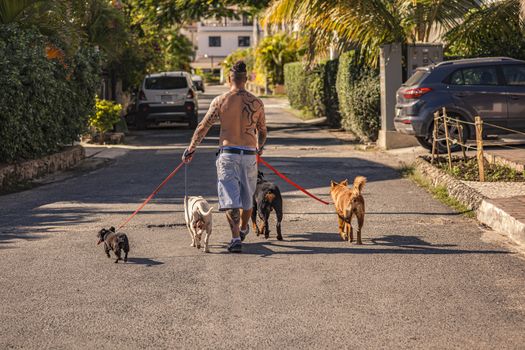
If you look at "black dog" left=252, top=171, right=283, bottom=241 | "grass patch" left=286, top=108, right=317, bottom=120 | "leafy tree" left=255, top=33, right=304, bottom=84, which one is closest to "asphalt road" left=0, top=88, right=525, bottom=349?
"black dog" left=252, top=171, right=283, bottom=241

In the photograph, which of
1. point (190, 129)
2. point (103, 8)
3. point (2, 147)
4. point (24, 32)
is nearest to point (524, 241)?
point (2, 147)

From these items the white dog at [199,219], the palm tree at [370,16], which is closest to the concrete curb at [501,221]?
the white dog at [199,219]

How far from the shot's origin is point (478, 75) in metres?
19.1

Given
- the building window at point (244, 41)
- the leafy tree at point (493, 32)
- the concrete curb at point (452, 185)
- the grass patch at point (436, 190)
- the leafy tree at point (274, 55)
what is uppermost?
the building window at point (244, 41)

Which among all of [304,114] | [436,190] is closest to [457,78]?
[436,190]

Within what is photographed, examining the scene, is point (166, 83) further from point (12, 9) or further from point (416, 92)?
point (416, 92)

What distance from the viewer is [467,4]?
892 inches

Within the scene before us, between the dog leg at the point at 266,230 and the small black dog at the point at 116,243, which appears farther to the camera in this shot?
the dog leg at the point at 266,230

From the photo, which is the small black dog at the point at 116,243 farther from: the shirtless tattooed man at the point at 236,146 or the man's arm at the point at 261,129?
the man's arm at the point at 261,129

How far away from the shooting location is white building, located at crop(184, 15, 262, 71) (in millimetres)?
121500

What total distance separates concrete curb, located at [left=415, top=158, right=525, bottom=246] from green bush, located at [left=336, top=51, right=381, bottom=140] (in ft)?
24.5

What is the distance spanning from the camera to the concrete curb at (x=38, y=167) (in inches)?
631

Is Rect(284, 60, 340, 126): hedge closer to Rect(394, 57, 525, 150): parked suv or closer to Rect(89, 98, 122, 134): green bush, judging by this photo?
Rect(89, 98, 122, 134): green bush

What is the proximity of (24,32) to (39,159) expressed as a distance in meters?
2.39
